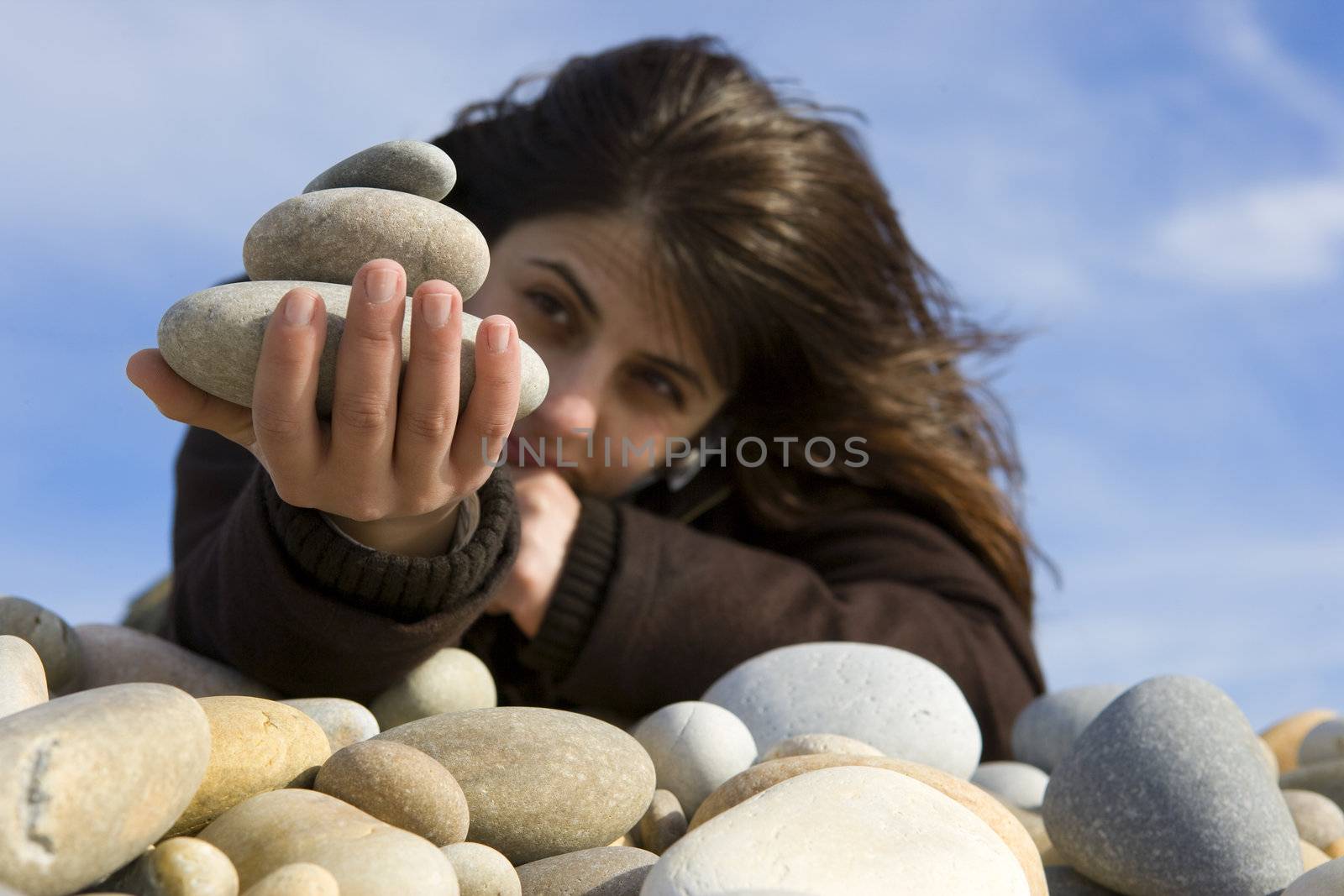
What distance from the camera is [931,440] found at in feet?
12.2

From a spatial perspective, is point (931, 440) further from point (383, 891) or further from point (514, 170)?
point (383, 891)

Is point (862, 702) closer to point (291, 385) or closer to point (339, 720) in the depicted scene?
point (339, 720)

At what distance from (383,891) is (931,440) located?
3.04m

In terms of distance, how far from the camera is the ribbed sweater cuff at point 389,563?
1646 mm

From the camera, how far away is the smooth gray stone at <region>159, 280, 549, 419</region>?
1.22 metres

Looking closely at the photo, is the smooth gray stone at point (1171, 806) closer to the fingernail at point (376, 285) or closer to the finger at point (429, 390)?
the finger at point (429, 390)

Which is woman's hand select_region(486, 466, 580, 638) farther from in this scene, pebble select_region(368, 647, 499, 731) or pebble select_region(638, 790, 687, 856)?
pebble select_region(638, 790, 687, 856)

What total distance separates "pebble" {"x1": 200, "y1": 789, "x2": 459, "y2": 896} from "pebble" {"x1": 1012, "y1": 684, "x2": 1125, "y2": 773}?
1.61 metres

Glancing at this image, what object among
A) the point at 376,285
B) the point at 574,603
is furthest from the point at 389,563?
the point at 574,603

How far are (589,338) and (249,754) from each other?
77.3 inches

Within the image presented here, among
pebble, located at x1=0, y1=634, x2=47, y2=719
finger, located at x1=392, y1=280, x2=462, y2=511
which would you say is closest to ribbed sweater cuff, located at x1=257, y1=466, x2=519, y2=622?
finger, located at x1=392, y1=280, x2=462, y2=511

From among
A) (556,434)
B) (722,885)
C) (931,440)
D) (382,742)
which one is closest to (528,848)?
(382,742)

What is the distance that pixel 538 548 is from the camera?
2602 millimetres

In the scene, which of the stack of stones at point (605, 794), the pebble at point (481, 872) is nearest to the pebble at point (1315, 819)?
the stack of stones at point (605, 794)
